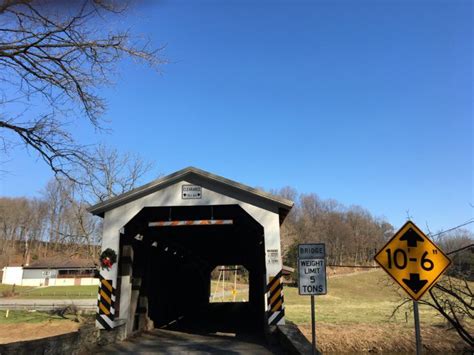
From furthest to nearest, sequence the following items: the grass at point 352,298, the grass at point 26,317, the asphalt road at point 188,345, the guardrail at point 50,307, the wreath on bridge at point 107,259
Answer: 1. the grass at point 352,298
2. the guardrail at point 50,307
3. the grass at point 26,317
4. the wreath on bridge at point 107,259
5. the asphalt road at point 188,345

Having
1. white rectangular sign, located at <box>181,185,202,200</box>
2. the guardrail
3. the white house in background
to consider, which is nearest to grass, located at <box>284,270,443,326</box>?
the guardrail

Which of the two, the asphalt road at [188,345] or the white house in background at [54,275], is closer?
the asphalt road at [188,345]

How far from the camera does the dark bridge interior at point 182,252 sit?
11.6m

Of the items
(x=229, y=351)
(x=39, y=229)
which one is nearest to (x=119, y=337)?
(x=229, y=351)

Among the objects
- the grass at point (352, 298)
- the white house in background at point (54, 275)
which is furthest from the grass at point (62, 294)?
the grass at point (352, 298)

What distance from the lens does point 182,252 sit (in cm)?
1786

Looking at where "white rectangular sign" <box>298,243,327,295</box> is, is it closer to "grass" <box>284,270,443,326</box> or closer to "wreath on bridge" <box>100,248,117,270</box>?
"wreath on bridge" <box>100,248,117,270</box>

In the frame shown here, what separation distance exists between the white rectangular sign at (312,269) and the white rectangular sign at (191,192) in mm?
3892

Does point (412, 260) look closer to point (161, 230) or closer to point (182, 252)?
point (161, 230)

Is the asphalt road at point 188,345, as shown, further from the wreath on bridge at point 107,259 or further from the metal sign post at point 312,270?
the metal sign post at point 312,270

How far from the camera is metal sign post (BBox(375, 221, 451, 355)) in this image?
213 inches

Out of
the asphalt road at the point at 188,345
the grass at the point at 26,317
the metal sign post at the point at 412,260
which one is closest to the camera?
the metal sign post at the point at 412,260

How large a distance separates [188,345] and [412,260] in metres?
6.09

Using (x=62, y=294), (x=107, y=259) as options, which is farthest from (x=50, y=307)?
(x=107, y=259)
